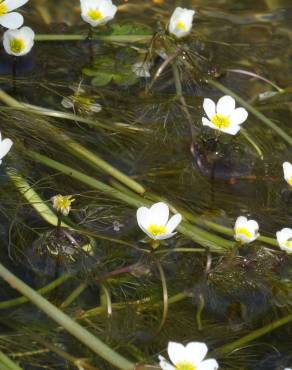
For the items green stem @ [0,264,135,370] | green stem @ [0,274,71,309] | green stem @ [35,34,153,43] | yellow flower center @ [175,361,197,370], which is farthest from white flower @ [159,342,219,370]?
green stem @ [35,34,153,43]

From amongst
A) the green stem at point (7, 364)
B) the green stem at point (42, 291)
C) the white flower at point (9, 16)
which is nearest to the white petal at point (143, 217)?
the green stem at point (42, 291)

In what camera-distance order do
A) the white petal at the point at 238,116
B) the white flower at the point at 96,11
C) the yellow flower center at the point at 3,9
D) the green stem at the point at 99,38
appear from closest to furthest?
1. the white petal at the point at 238,116
2. the yellow flower center at the point at 3,9
3. the white flower at the point at 96,11
4. the green stem at the point at 99,38

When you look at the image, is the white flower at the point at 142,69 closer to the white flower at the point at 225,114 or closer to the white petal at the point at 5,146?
the white flower at the point at 225,114

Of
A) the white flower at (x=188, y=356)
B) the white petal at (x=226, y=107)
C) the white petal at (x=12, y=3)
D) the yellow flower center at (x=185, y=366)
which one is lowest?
the yellow flower center at (x=185, y=366)

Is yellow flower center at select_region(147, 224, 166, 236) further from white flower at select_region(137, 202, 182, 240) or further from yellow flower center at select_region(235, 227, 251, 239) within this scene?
yellow flower center at select_region(235, 227, 251, 239)

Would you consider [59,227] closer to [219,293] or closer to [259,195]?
[219,293]

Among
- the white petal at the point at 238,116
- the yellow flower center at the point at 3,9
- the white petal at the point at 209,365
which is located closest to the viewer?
the white petal at the point at 209,365

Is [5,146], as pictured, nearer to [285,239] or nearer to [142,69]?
[285,239]

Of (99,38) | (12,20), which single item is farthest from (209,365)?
(99,38)
